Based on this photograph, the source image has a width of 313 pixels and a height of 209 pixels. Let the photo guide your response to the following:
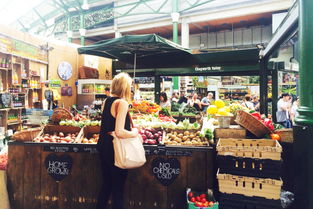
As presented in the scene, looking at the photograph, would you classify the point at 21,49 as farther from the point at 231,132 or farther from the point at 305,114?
the point at 305,114

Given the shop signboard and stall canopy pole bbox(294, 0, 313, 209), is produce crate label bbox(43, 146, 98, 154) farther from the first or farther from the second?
the shop signboard

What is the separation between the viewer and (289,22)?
3.42 meters

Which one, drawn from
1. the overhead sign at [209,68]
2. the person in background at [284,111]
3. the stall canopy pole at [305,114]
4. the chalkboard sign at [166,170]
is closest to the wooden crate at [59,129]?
the chalkboard sign at [166,170]

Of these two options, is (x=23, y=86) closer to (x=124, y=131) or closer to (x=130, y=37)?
(x=130, y=37)

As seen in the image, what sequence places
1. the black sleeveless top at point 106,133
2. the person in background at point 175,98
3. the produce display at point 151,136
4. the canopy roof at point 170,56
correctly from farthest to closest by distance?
the person in background at point 175,98 < the canopy roof at point 170,56 < the produce display at point 151,136 < the black sleeveless top at point 106,133

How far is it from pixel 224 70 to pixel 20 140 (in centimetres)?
673

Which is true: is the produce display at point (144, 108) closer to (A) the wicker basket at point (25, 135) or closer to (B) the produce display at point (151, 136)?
(B) the produce display at point (151, 136)

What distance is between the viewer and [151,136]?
3760mm

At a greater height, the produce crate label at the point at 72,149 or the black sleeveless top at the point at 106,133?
the black sleeveless top at the point at 106,133

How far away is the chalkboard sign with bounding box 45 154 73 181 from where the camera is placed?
3.67m

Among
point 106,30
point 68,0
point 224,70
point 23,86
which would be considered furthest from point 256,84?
point 68,0

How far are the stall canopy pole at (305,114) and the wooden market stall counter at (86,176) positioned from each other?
99 cm

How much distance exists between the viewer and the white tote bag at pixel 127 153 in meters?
2.85

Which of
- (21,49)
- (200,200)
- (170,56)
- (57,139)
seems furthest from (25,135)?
(21,49)
